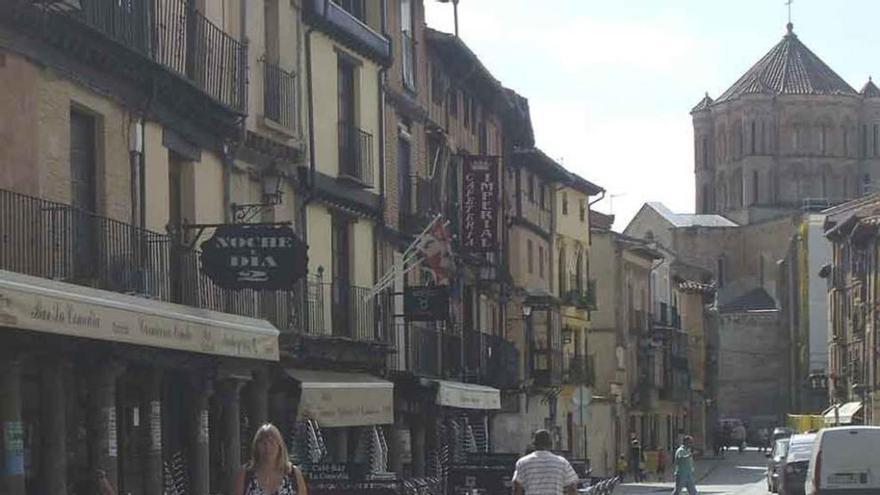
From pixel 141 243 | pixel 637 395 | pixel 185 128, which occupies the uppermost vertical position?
pixel 185 128

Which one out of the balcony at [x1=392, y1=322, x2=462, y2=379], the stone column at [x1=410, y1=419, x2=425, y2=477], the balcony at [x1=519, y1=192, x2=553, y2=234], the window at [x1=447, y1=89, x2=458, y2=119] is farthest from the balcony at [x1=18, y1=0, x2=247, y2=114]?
the balcony at [x1=519, y1=192, x2=553, y2=234]

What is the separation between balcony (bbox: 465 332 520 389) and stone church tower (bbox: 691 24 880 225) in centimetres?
8242

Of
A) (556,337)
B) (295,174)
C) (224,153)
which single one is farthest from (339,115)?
(556,337)

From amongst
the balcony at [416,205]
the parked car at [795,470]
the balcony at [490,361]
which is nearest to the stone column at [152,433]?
the balcony at [416,205]

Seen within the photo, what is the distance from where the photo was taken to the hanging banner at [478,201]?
139 ft

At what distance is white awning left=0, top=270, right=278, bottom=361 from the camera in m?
16.1

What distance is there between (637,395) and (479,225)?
35533 millimetres

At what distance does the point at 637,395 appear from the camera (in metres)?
77.1

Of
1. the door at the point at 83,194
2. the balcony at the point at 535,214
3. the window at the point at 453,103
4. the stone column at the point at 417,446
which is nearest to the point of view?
the door at the point at 83,194

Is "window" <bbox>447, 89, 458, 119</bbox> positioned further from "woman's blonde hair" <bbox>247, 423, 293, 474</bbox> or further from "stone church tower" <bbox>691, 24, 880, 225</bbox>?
"stone church tower" <bbox>691, 24, 880, 225</bbox>

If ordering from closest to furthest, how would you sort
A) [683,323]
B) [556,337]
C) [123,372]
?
[123,372], [556,337], [683,323]

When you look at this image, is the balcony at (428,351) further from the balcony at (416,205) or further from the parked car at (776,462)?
the parked car at (776,462)

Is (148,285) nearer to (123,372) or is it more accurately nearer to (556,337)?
(123,372)

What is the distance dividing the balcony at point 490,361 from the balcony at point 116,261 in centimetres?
1616
